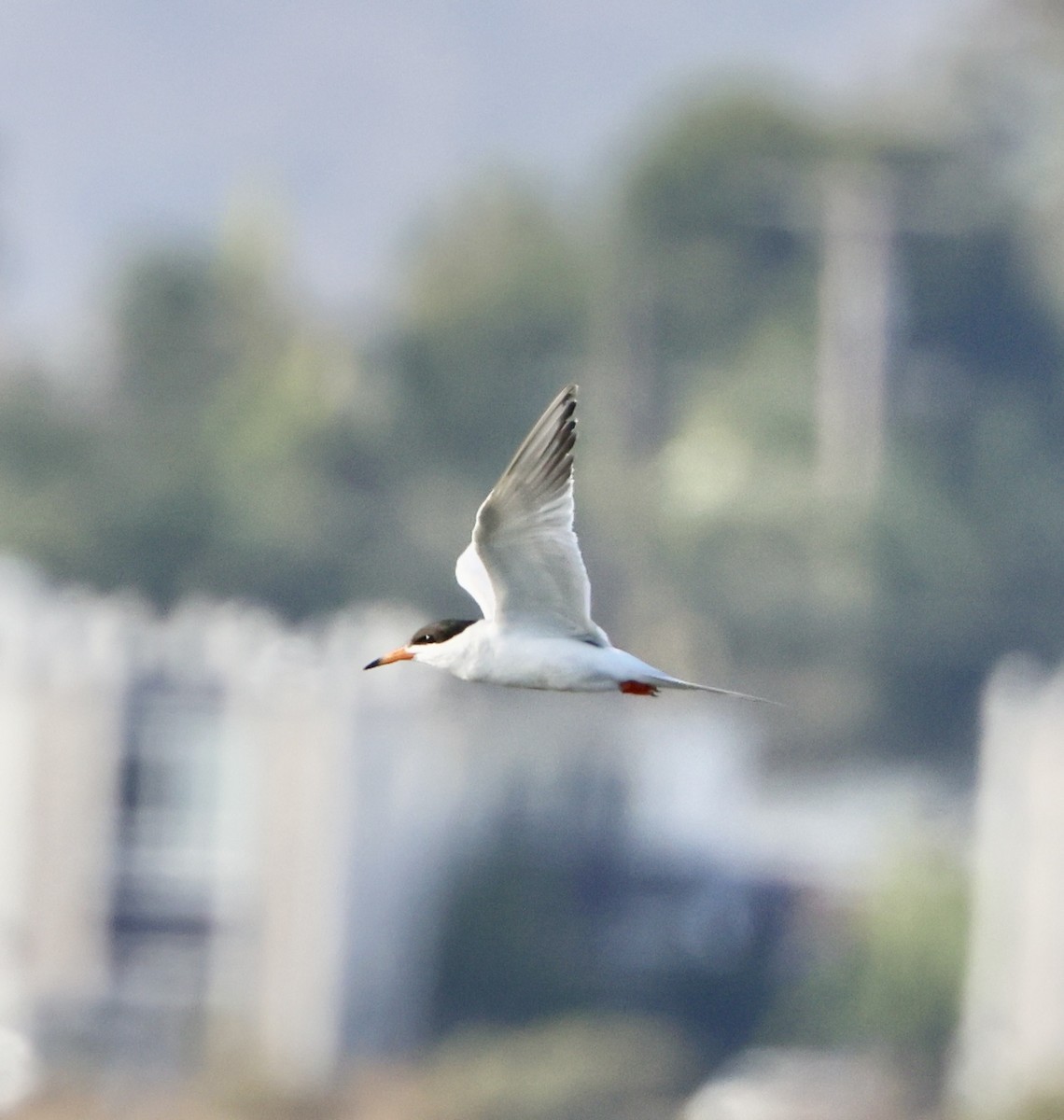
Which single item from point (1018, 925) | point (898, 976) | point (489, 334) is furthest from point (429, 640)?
point (489, 334)

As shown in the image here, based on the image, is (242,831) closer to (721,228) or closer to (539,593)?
(539,593)

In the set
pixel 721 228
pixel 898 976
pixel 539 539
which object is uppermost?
pixel 721 228

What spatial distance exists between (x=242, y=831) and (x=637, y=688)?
26709 millimetres

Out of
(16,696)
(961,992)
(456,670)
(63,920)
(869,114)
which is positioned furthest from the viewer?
(869,114)

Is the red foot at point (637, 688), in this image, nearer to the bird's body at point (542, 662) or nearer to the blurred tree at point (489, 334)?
the bird's body at point (542, 662)

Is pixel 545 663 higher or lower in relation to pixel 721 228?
lower

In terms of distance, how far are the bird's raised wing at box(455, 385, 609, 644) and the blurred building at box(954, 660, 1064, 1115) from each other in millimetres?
25472

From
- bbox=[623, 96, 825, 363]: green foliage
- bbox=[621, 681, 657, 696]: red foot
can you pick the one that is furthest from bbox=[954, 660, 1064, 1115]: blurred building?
bbox=[621, 681, 657, 696]: red foot

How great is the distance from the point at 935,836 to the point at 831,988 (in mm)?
3554

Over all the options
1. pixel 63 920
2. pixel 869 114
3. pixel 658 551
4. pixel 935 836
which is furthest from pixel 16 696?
pixel 869 114

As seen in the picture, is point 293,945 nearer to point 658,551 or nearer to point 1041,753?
point 1041,753

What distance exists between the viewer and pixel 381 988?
3562 cm

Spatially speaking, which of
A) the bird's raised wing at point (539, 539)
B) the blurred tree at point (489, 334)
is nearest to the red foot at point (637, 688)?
the bird's raised wing at point (539, 539)

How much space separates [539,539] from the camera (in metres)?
6.48
